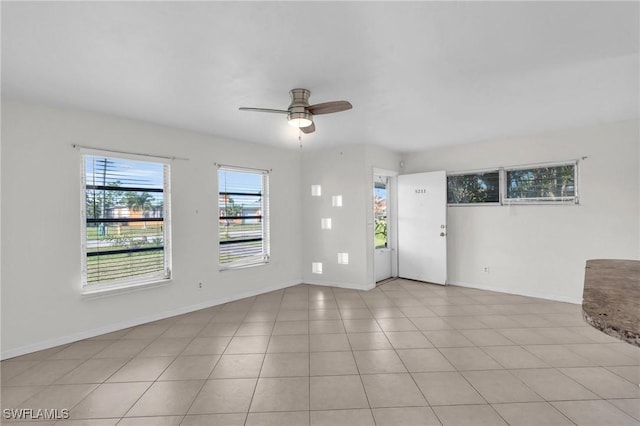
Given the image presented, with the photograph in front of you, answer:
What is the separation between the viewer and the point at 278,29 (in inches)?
72.2

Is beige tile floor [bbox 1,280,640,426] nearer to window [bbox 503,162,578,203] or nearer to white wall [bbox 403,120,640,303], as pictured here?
white wall [bbox 403,120,640,303]

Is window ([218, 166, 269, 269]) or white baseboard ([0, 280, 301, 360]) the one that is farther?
window ([218, 166, 269, 269])

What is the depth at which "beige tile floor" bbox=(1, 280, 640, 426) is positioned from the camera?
1.98m

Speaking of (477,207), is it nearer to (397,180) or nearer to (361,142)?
(397,180)

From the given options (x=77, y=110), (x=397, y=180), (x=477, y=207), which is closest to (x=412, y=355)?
(x=477, y=207)

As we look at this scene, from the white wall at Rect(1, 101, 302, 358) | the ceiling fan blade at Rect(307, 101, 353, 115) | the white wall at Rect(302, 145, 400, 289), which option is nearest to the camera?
the ceiling fan blade at Rect(307, 101, 353, 115)

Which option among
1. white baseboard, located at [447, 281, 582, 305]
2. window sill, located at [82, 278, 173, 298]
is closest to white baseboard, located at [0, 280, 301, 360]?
window sill, located at [82, 278, 173, 298]

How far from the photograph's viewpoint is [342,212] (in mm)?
5219

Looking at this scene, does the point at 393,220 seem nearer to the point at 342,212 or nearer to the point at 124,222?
the point at 342,212

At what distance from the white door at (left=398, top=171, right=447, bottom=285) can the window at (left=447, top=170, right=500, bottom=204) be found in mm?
228

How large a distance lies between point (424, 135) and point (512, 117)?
1155 mm

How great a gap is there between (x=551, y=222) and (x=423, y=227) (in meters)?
1.88

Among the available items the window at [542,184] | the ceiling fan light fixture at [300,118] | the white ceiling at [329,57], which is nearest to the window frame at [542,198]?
the window at [542,184]

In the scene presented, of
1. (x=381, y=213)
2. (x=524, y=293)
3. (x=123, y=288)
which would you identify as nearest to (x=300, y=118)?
(x=123, y=288)
